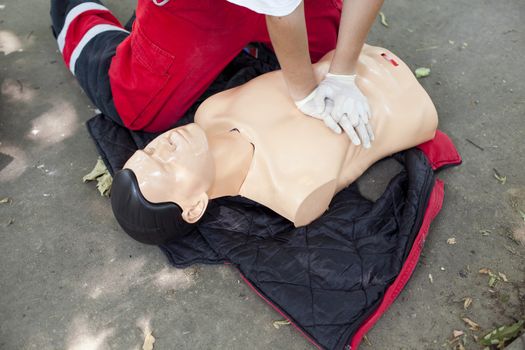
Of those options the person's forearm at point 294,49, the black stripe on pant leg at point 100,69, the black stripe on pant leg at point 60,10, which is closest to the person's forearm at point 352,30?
the person's forearm at point 294,49

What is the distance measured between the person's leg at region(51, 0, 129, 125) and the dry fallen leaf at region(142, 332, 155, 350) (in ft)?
3.94

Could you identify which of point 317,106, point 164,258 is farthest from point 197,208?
point 317,106

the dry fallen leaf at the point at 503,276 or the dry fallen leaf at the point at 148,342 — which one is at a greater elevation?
the dry fallen leaf at the point at 503,276

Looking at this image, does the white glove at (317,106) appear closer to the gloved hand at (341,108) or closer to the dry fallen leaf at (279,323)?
the gloved hand at (341,108)

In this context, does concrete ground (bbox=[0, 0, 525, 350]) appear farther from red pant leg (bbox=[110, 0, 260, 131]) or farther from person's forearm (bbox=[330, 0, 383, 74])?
person's forearm (bbox=[330, 0, 383, 74])

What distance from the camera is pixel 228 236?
7.50 feet

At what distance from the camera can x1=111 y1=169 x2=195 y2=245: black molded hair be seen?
1.89m

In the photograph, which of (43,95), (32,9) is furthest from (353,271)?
(32,9)

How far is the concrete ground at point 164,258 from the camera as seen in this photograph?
6.70 feet

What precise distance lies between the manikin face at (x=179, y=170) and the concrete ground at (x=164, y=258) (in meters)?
0.40

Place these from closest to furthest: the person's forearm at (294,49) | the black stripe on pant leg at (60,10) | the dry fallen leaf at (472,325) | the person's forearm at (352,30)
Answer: the person's forearm at (294,49), the dry fallen leaf at (472,325), the person's forearm at (352,30), the black stripe on pant leg at (60,10)

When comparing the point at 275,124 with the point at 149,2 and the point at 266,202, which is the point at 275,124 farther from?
the point at 149,2

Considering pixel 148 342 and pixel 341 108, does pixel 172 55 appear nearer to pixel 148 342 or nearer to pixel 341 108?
pixel 341 108

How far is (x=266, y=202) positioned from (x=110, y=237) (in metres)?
0.79
